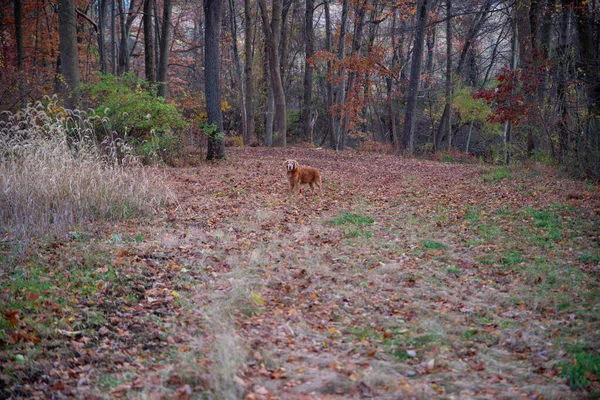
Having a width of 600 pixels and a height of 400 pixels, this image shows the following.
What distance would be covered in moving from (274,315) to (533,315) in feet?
8.76

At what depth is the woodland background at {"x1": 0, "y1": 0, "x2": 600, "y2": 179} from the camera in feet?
39.9

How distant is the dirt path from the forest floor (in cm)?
2

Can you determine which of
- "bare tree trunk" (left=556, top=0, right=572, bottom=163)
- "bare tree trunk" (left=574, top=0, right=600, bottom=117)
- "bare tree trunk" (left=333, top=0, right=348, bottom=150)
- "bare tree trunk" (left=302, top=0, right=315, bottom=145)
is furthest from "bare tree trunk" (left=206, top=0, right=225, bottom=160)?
"bare tree trunk" (left=302, top=0, right=315, bottom=145)

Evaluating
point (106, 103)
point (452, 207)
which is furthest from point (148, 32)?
point (452, 207)

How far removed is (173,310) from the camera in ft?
16.1

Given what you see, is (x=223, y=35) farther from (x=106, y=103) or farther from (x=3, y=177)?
(x=3, y=177)

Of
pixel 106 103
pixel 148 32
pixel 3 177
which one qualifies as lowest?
pixel 3 177

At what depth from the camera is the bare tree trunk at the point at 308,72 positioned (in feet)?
78.0

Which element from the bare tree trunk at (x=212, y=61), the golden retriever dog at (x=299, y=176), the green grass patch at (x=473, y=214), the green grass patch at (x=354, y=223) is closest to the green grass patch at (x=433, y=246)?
the green grass patch at (x=354, y=223)

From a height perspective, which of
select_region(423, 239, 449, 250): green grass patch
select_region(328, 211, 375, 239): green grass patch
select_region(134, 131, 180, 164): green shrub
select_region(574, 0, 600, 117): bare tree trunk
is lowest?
select_region(423, 239, 449, 250): green grass patch

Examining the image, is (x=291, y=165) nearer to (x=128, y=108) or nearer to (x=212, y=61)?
(x=128, y=108)

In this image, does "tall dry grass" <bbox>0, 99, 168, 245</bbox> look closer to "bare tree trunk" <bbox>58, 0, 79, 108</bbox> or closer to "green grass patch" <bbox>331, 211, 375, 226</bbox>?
"green grass patch" <bbox>331, 211, 375, 226</bbox>

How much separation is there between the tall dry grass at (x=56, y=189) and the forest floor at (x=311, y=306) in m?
0.41

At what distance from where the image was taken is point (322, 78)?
3142cm
